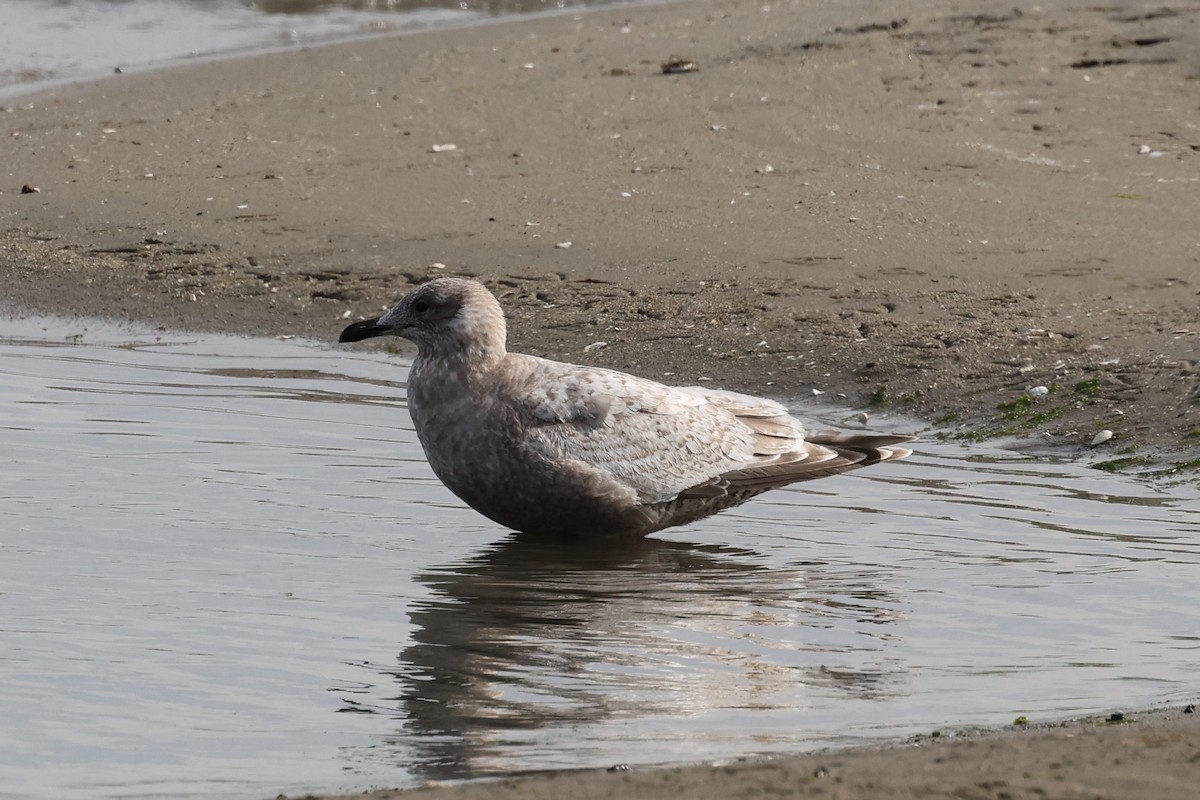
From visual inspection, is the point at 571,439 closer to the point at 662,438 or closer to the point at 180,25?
the point at 662,438

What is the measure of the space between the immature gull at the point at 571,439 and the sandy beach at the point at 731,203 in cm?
155

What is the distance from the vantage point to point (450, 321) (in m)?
7.21

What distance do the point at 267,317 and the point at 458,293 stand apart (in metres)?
3.55

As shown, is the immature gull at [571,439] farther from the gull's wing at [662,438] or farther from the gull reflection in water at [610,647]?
the gull reflection in water at [610,647]

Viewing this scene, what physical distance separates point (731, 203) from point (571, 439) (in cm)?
480

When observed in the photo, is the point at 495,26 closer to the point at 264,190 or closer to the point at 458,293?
the point at 264,190

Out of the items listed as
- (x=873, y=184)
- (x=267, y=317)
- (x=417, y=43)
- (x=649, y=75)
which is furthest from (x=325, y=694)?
(x=417, y=43)

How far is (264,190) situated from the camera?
12250 mm

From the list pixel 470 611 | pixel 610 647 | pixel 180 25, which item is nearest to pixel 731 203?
pixel 470 611

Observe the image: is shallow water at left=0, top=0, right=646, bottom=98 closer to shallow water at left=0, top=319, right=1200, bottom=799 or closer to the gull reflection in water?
shallow water at left=0, top=319, right=1200, bottom=799

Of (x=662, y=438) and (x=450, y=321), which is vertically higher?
(x=450, y=321)

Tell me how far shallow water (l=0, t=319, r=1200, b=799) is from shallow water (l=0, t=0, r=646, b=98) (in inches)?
350

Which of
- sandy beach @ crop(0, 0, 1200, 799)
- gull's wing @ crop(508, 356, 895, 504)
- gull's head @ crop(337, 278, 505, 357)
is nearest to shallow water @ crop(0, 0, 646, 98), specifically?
sandy beach @ crop(0, 0, 1200, 799)

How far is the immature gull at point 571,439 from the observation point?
6.91 metres
